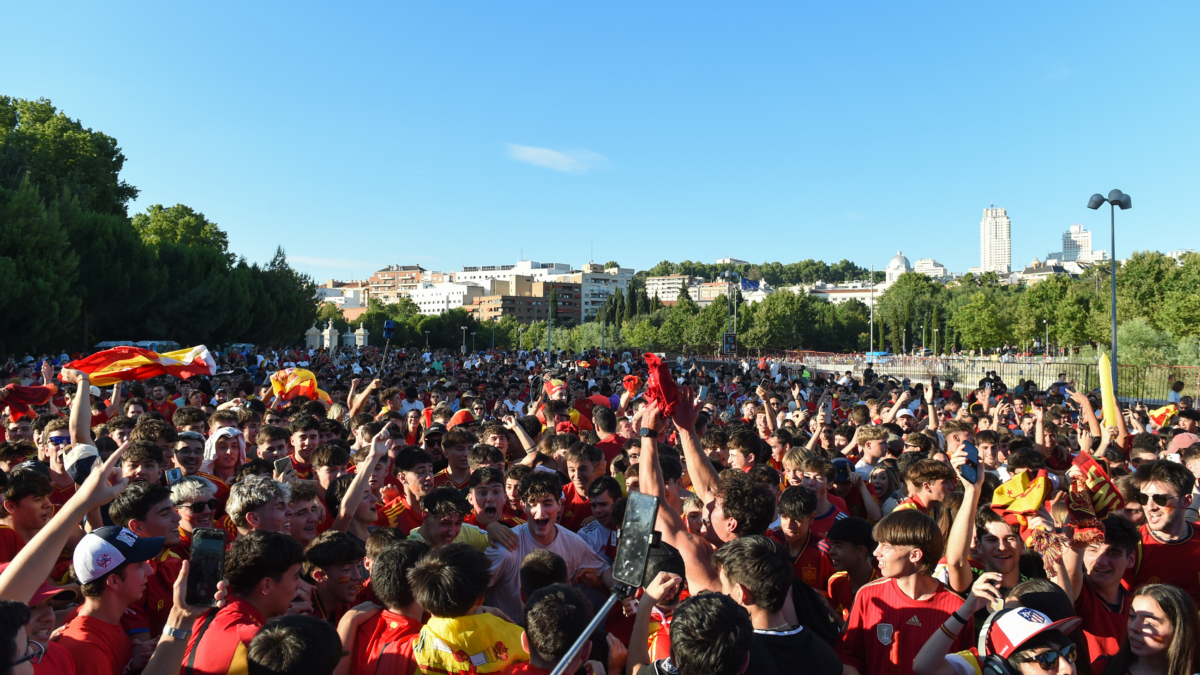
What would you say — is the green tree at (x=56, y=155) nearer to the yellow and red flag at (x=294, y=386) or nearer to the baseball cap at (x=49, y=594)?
the yellow and red flag at (x=294, y=386)

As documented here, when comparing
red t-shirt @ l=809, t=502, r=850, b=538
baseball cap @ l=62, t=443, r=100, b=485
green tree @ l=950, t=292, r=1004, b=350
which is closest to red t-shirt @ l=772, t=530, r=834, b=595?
red t-shirt @ l=809, t=502, r=850, b=538

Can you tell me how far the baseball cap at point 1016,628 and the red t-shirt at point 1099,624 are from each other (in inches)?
35.2

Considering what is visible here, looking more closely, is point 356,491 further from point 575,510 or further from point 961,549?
point 961,549

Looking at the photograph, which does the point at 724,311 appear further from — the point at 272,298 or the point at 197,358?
the point at 197,358

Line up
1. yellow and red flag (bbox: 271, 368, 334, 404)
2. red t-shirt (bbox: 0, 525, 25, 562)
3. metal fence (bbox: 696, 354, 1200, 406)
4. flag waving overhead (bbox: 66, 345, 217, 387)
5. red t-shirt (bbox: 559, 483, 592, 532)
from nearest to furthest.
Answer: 1. red t-shirt (bbox: 0, 525, 25, 562)
2. red t-shirt (bbox: 559, 483, 592, 532)
3. flag waving overhead (bbox: 66, 345, 217, 387)
4. yellow and red flag (bbox: 271, 368, 334, 404)
5. metal fence (bbox: 696, 354, 1200, 406)

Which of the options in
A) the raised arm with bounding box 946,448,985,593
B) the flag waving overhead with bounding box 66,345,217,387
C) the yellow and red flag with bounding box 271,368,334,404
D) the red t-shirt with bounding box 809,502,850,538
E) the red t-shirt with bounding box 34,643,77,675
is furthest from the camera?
the yellow and red flag with bounding box 271,368,334,404

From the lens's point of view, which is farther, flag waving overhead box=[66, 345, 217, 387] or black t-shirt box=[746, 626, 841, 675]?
flag waving overhead box=[66, 345, 217, 387]

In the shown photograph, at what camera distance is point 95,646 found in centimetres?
307

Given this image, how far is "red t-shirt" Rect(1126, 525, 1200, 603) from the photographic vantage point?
14.2 feet

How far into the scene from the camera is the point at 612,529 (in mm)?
5062

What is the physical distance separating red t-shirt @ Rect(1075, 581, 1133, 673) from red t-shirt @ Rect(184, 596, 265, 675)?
11.5 ft

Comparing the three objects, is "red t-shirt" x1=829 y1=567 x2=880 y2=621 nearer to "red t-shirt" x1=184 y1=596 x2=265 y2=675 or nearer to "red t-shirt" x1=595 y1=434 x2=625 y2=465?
"red t-shirt" x1=184 y1=596 x2=265 y2=675

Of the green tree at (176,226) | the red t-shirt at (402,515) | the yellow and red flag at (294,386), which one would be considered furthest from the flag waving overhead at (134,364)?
the green tree at (176,226)

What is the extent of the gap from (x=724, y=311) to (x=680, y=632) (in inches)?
3556
